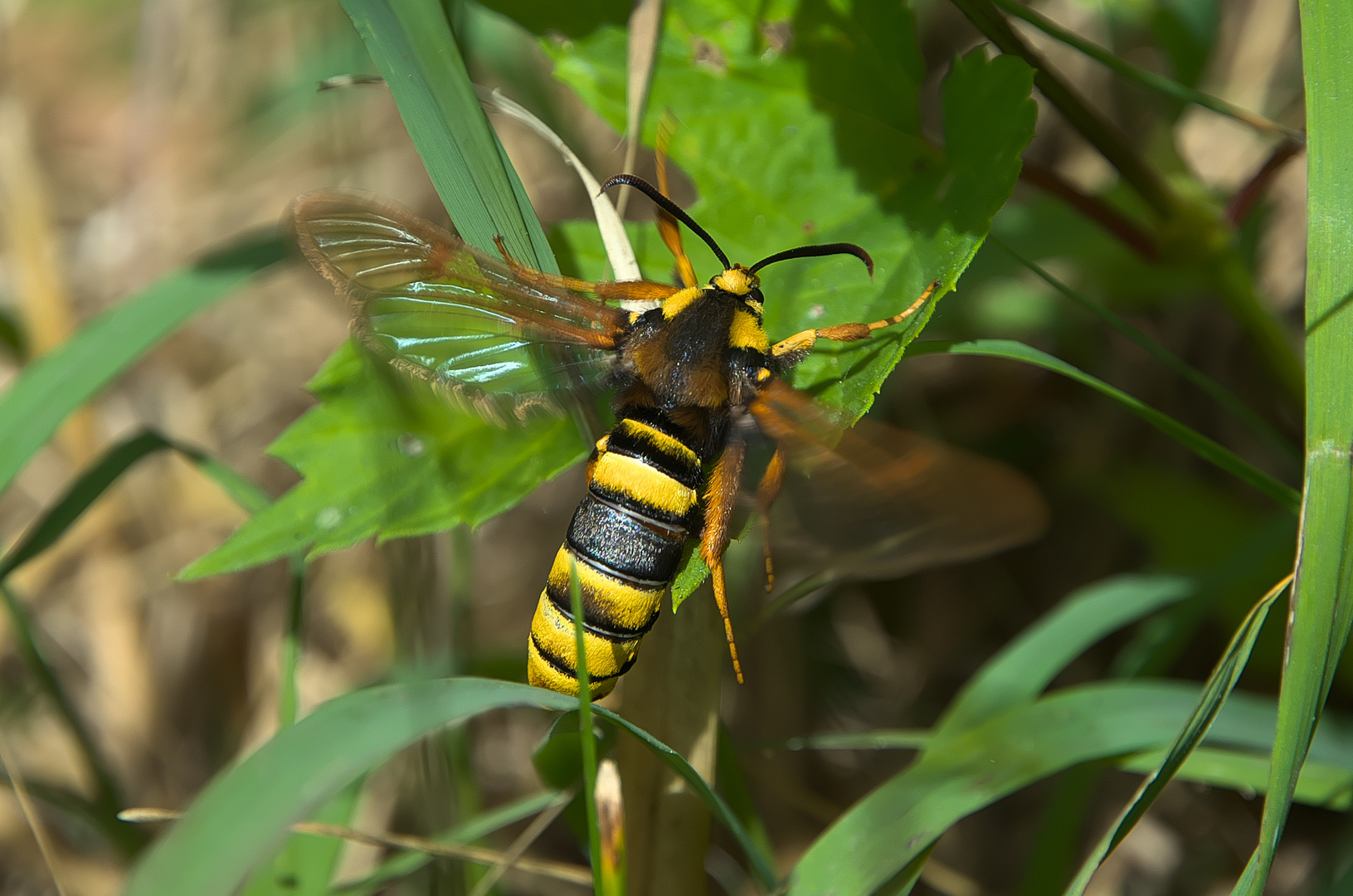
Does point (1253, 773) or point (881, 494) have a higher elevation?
point (881, 494)

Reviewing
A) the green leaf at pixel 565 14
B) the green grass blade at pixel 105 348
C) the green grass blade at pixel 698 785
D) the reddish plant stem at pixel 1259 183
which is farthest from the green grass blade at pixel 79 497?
the reddish plant stem at pixel 1259 183

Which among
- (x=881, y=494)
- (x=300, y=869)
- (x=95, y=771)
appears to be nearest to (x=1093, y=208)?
(x=881, y=494)

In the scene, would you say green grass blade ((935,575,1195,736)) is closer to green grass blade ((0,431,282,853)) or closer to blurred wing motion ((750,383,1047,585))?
blurred wing motion ((750,383,1047,585))

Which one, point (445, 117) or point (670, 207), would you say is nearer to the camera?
point (445, 117)

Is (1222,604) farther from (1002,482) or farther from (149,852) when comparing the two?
(149,852)

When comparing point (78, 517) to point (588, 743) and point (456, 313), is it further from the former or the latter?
point (588, 743)
